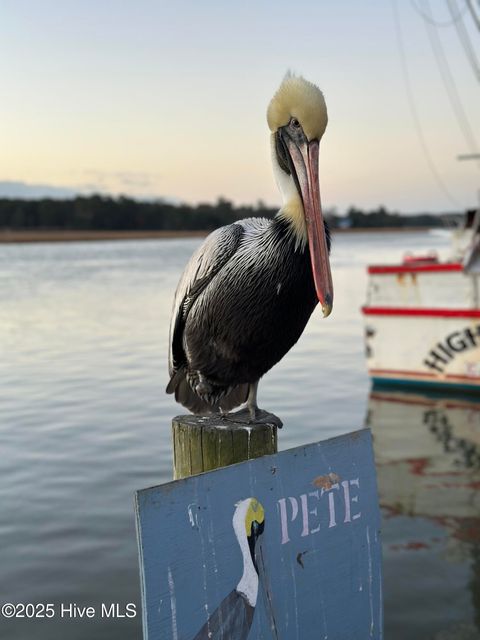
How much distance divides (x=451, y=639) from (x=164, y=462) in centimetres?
375

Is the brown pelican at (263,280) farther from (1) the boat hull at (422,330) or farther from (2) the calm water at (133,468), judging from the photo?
(1) the boat hull at (422,330)

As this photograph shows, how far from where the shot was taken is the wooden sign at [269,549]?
182 cm

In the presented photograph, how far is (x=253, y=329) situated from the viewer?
259 cm

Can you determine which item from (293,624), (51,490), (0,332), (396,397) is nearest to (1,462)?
(51,490)

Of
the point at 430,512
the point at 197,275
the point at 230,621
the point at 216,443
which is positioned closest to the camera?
the point at 230,621

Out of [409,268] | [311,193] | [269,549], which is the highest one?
[311,193]

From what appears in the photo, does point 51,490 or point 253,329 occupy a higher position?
point 253,329

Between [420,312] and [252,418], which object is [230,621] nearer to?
[252,418]

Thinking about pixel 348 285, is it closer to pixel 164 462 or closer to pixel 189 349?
pixel 164 462

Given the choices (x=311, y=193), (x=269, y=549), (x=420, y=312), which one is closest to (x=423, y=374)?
(x=420, y=312)

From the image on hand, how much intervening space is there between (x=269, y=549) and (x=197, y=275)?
45.5 inches

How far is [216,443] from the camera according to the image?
2512mm

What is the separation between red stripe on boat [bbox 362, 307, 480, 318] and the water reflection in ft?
3.90

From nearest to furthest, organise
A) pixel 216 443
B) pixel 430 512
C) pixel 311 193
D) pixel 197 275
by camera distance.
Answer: pixel 311 193 → pixel 216 443 → pixel 197 275 → pixel 430 512
